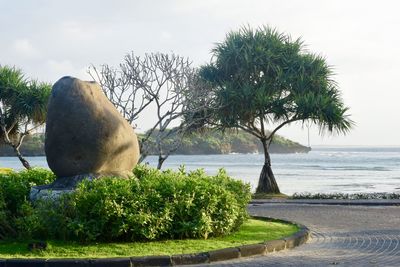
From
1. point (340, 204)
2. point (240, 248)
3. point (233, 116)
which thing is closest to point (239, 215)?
point (240, 248)

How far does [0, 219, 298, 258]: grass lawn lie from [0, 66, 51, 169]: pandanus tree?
2294cm

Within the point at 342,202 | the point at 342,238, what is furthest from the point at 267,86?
the point at 342,238

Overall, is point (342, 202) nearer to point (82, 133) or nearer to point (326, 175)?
point (82, 133)

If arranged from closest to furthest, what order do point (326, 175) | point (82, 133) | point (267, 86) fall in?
point (82, 133)
point (267, 86)
point (326, 175)

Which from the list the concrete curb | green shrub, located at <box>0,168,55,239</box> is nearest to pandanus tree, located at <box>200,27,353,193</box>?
the concrete curb

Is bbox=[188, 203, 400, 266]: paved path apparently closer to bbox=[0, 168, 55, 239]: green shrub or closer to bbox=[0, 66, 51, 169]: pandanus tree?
bbox=[0, 168, 55, 239]: green shrub

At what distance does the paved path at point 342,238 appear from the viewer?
10.1 meters

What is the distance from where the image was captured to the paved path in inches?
398

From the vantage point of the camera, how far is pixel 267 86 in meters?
31.5

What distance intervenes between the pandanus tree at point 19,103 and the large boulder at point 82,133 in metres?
20.9

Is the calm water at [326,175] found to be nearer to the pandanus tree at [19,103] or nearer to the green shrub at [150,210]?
the pandanus tree at [19,103]

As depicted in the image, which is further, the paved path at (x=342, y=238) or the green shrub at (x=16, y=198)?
the green shrub at (x=16, y=198)

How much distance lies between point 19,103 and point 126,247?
2484cm

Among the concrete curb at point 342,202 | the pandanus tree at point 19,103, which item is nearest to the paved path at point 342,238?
the concrete curb at point 342,202
